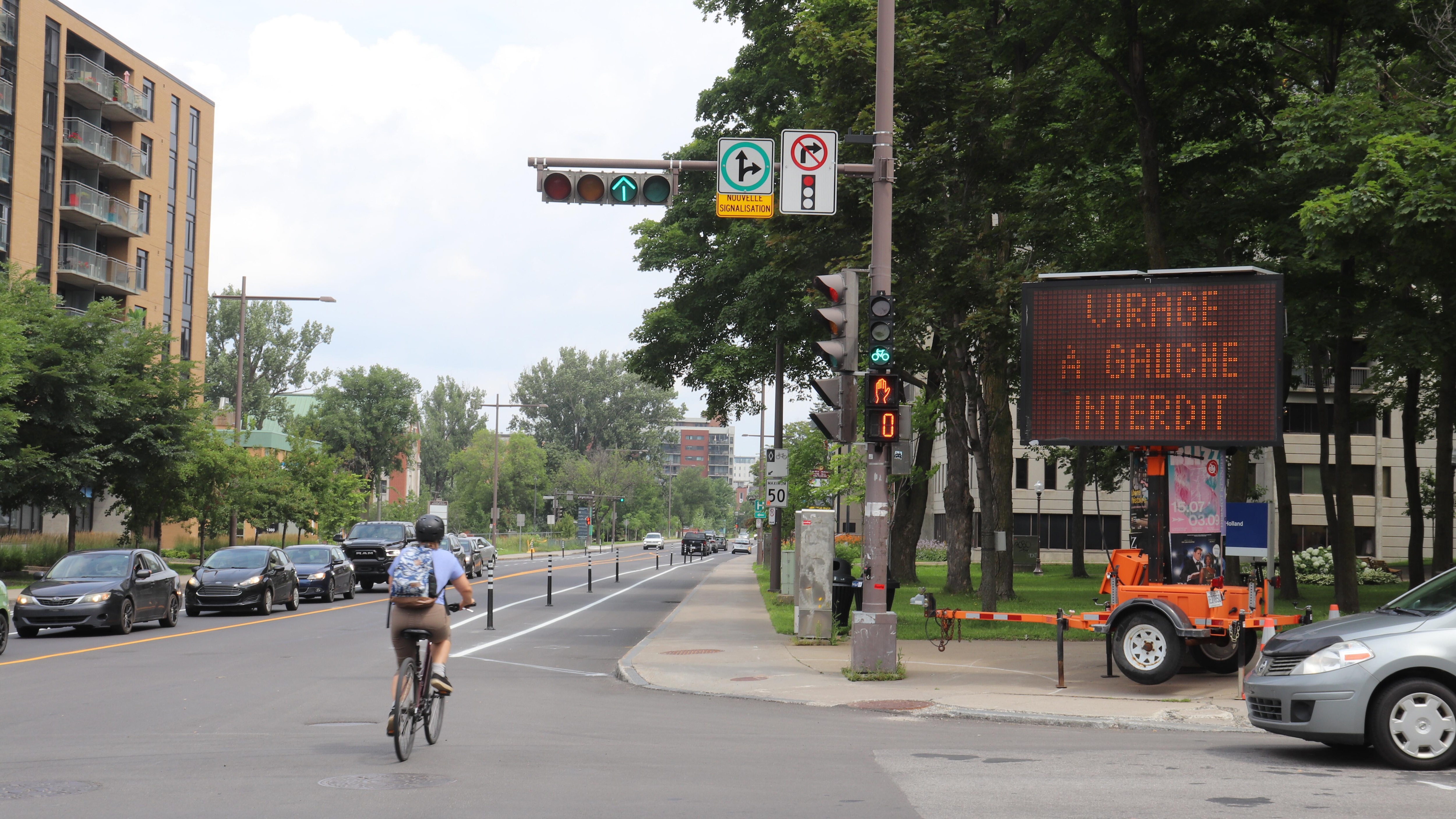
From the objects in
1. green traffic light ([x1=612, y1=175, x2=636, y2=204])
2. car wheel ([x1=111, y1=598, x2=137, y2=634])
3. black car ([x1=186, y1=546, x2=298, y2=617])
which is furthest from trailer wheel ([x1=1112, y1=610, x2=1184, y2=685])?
black car ([x1=186, y1=546, x2=298, y2=617])

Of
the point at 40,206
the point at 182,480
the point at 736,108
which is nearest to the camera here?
the point at 736,108

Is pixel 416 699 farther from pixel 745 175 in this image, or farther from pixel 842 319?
pixel 842 319

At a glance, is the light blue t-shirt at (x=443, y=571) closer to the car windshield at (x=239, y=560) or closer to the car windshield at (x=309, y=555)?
the car windshield at (x=239, y=560)

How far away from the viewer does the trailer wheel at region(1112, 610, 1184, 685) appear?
1424 centimetres

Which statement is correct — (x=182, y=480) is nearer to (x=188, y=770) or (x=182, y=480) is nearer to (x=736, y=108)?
(x=736, y=108)

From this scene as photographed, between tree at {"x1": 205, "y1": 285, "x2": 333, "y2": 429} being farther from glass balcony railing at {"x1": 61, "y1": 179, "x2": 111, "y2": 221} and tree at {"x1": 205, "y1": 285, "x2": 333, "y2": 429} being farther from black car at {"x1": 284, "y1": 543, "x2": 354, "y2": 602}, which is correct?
black car at {"x1": 284, "y1": 543, "x2": 354, "y2": 602}

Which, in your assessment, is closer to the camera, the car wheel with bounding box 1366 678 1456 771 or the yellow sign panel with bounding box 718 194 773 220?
the car wheel with bounding box 1366 678 1456 771

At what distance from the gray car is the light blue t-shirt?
20.0ft

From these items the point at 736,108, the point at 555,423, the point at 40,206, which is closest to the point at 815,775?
the point at 736,108

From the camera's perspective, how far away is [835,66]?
23.1 meters

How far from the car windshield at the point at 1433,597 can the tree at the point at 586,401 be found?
13647 centimetres

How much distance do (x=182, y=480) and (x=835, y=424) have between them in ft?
100

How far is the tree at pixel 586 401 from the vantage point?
147 m

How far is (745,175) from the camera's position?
47.4ft
